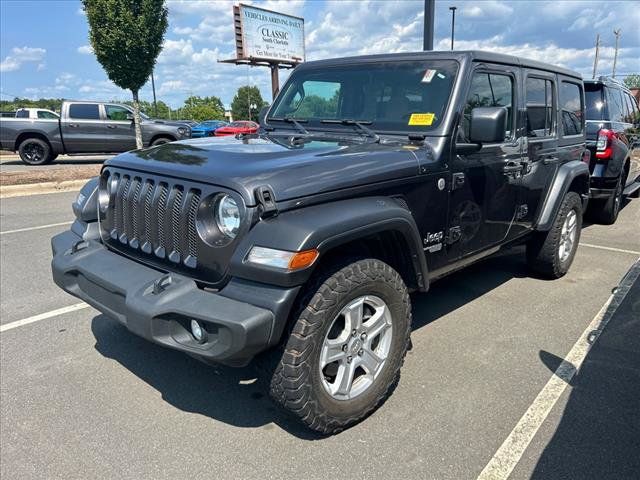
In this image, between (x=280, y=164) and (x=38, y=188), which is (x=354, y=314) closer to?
(x=280, y=164)

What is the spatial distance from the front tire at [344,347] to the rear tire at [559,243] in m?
2.45

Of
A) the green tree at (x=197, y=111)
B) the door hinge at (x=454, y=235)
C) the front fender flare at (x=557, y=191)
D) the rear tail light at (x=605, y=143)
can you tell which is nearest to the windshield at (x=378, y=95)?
the door hinge at (x=454, y=235)

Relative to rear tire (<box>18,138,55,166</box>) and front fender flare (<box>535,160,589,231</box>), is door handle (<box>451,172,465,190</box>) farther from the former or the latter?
rear tire (<box>18,138,55,166</box>)

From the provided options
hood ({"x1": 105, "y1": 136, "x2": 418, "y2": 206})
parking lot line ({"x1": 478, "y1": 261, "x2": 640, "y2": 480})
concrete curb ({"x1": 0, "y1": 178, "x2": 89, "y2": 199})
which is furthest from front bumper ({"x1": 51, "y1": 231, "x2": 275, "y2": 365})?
concrete curb ({"x1": 0, "y1": 178, "x2": 89, "y2": 199})

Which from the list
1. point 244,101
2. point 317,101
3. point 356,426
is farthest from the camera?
point 244,101

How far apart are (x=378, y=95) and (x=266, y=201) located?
1730 mm

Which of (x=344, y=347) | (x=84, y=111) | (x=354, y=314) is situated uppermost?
(x=84, y=111)

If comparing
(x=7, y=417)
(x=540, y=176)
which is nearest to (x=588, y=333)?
(x=540, y=176)

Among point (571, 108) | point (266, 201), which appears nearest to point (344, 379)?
point (266, 201)

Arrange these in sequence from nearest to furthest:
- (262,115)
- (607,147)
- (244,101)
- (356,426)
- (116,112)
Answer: (356,426)
(262,115)
(607,147)
(116,112)
(244,101)

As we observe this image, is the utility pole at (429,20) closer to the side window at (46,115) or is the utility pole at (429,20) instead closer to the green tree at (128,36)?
the green tree at (128,36)

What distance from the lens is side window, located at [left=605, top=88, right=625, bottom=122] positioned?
24.7ft

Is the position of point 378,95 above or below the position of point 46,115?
above

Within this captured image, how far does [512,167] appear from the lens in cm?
396
